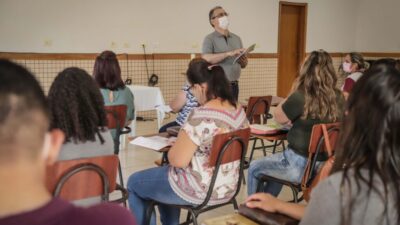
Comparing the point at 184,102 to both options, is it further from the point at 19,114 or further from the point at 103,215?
the point at 19,114

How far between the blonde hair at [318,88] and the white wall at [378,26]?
A: 806 cm

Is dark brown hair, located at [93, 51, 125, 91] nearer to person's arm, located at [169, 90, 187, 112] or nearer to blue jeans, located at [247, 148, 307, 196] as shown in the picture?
person's arm, located at [169, 90, 187, 112]

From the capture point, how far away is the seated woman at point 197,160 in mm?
2402

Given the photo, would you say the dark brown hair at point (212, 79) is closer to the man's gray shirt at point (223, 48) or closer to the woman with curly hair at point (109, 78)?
the woman with curly hair at point (109, 78)

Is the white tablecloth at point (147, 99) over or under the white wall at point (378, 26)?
under

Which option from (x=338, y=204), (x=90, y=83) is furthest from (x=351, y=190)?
(x=90, y=83)

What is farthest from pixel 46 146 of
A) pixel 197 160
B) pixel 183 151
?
pixel 197 160

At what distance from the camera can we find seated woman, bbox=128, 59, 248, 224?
2.40 metres

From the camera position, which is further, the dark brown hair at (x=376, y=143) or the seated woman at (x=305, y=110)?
the seated woman at (x=305, y=110)

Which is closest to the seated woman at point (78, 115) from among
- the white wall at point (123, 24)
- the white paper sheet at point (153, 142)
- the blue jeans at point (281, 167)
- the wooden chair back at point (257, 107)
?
the white paper sheet at point (153, 142)

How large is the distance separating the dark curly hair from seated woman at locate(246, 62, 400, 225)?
1.17m

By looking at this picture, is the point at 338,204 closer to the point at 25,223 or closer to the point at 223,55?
the point at 25,223

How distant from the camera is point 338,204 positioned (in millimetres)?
1216

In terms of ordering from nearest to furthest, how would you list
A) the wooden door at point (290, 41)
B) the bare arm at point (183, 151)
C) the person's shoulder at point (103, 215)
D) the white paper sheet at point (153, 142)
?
the person's shoulder at point (103, 215) < the bare arm at point (183, 151) < the white paper sheet at point (153, 142) < the wooden door at point (290, 41)
